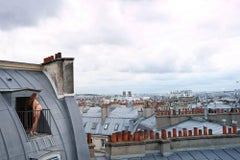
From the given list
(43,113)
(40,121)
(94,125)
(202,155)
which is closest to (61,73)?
(43,113)

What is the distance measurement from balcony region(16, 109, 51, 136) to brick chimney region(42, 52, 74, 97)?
71.4 inches

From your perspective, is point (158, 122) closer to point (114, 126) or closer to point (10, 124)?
point (10, 124)

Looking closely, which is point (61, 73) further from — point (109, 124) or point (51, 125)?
point (109, 124)

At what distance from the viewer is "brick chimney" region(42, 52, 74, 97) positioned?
12.2 meters

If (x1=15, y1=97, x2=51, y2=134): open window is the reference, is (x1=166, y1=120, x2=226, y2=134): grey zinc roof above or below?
below

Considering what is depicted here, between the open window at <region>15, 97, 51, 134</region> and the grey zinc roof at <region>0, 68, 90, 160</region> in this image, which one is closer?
the grey zinc roof at <region>0, 68, 90, 160</region>

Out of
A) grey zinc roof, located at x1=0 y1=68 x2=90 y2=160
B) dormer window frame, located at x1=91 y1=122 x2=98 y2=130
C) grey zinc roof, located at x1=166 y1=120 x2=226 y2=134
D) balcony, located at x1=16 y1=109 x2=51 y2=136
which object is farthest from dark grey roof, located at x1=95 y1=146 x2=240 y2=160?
dormer window frame, located at x1=91 y1=122 x2=98 y2=130

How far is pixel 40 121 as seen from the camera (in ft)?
34.3

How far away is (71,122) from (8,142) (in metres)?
3.22

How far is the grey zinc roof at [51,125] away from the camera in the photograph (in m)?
8.64

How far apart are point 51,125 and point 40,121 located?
1.45ft

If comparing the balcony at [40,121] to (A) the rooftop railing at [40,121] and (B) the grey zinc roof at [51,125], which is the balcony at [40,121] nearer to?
(A) the rooftop railing at [40,121]

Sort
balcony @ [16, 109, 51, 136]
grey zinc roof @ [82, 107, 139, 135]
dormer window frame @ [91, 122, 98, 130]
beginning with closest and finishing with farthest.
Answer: balcony @ [16, 109, 51, 136] → grey zinc roof @ [82, 107, 139, 135] → dormer window frame @ [91, 122, 98, 130]

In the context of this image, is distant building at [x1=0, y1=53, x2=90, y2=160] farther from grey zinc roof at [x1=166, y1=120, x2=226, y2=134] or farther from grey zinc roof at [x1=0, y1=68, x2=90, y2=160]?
grey zinc roof at [x1=166, y1=120, x2=226, y2=134]
